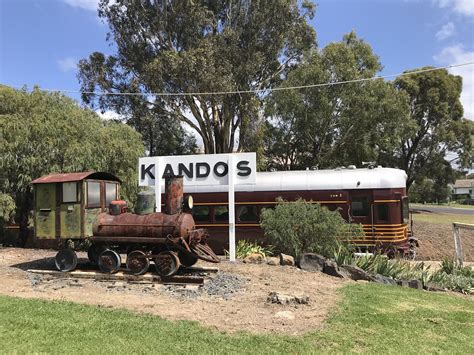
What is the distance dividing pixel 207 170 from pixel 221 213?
3345 mm

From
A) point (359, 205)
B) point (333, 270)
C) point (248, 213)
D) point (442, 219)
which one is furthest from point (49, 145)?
point (442, 219)

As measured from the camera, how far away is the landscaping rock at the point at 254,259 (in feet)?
42.9

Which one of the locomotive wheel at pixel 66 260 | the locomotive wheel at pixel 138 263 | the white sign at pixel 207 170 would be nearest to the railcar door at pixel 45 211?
the locomotive wheel at pixel 66 260

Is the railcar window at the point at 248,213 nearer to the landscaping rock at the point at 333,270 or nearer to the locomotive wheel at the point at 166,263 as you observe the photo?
the landscaping rock at the point at 333,270

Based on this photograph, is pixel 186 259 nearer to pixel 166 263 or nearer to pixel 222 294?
pixel 166 263

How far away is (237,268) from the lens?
11742 millimetres

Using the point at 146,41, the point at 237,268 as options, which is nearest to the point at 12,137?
the point at 237,268

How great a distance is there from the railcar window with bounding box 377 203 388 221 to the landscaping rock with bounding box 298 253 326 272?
5354 millimetres

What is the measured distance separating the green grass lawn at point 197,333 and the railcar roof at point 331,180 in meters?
8.70

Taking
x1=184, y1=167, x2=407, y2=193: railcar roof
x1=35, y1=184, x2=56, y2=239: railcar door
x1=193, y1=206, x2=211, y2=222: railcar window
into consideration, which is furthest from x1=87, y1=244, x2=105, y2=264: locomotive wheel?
x1=184, y1=167, x2=407, y2=193: railcar roof

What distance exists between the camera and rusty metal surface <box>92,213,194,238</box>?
1039 cm

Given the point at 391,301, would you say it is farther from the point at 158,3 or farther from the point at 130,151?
the point at 158,3

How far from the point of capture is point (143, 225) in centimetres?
1062

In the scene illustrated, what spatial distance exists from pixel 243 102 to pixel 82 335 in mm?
23575
